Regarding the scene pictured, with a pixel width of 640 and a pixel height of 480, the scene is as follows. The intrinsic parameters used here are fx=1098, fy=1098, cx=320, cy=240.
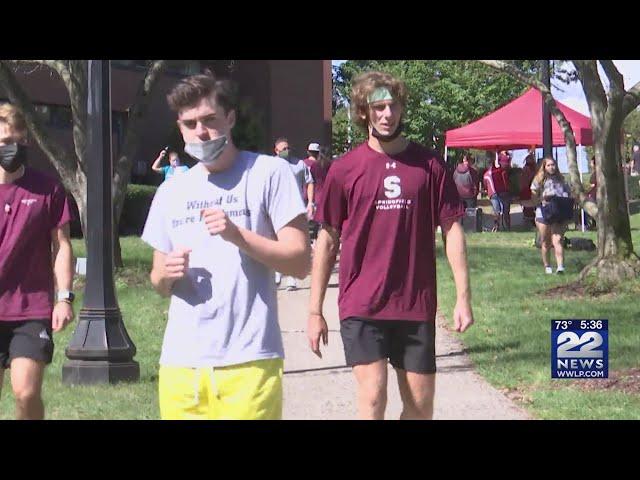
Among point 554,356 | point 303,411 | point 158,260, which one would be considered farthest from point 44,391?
point 158,260

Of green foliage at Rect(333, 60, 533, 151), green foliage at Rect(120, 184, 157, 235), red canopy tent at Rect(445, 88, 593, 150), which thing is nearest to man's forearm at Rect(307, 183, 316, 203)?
red canopy tent at Rect(445, 88, 593, 150)

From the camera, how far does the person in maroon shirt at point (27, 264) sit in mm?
5234

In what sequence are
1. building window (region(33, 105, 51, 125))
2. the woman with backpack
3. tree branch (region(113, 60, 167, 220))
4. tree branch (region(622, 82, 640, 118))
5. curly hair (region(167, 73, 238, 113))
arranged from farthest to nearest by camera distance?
building window (region(33, 105, 51, 125))
tree branch (region(113, 60, 167, 220))
the woman with backpack
tree branch (region(622, 82, 640, 118))
curly hair (region(167, 73, 238, 113))

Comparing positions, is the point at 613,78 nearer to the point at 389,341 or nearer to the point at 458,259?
the point at 458,259

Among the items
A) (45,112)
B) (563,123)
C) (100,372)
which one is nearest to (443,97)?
(45,112)

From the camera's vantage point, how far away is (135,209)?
25.1 metres

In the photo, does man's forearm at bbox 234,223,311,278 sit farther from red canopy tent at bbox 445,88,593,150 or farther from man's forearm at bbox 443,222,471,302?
red canopy tent at bbox 445,88,593,150

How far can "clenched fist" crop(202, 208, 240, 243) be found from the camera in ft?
12.8

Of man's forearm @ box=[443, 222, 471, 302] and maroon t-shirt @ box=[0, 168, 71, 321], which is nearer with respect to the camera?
man's forearm @ box=[443, 222, 471, 302]

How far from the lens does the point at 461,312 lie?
5.12 m

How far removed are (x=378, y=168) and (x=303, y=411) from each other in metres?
3.00

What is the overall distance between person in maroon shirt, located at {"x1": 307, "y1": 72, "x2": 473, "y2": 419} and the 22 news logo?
3.19 metres
